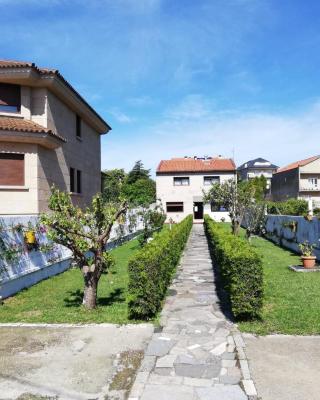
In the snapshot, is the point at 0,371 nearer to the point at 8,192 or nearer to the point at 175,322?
the point at 175,322

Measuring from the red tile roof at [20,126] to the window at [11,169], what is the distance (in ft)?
4.07

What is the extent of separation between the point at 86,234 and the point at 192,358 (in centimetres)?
379

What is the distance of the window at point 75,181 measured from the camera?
68.7 feet

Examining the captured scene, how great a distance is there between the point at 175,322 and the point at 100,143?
2097 centimetres

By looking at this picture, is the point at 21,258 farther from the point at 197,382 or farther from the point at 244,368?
the point at 244,368

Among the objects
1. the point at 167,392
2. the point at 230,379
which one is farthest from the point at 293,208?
the point at 167,392

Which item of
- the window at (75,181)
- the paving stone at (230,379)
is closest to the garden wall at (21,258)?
the paving stone at (230,379)

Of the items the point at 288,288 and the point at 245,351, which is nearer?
the point at 245,351

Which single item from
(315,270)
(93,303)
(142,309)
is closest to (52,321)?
(93,303)

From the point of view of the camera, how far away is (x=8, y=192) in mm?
16219

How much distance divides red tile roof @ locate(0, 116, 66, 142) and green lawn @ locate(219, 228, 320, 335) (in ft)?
33.2

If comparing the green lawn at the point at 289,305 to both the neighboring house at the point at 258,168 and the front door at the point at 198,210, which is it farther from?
the neighboring house at the point at 258,168

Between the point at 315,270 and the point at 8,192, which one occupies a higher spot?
the point at 8,192

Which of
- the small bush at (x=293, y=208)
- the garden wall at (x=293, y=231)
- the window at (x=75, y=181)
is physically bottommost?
the garden wall at (x=293, y=231)
